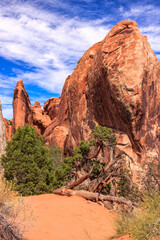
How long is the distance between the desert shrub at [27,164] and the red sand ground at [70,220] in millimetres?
1299

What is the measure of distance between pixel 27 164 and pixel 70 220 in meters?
4.70

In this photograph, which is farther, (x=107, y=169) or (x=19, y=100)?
(x=19, y=100)

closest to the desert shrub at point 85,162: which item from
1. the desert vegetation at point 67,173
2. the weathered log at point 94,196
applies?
the desert vegetation at point 67,173

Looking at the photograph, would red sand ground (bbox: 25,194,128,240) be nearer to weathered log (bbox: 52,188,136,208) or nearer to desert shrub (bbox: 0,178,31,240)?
weathered log (bbox: 52,188,136,208)

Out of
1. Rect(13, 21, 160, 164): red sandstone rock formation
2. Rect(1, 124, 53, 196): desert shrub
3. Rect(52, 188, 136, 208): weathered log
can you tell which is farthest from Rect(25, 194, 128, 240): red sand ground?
Rect(13, 21, 160, 164): red sandstone rock formation

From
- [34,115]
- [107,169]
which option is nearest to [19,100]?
[34,115]

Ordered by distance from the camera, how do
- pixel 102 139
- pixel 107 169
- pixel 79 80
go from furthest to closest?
pixel 79 80, pixel 102 139, pixel 107 169

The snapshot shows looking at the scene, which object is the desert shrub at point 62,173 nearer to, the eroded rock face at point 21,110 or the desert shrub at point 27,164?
the desert shrub at point 27,164

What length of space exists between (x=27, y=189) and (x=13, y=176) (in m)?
1.06

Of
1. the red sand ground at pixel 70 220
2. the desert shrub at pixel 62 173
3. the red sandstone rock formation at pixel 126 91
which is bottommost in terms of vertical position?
the red sand ground at pixel 70 220

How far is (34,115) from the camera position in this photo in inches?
1810

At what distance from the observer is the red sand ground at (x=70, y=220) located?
19.1 ft

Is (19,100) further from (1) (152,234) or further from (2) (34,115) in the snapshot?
(1) (152,234)

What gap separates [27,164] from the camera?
11000 mm
